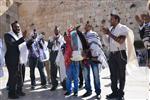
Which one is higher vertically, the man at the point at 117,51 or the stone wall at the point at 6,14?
the stone wall at the point at 6,14

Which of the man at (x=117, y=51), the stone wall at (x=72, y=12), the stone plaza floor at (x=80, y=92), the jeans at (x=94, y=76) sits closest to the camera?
the man at (x=117, y=51)

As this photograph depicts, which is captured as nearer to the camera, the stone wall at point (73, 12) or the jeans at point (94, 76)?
the jeans at point (94, 76)

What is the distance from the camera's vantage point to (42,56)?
30.7 ft

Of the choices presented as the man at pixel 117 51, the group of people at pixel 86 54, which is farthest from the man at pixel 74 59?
the man at pixel 117 51

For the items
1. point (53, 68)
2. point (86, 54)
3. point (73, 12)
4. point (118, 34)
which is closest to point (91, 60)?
point (86, 54)

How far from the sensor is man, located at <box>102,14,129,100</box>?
25.2 ft

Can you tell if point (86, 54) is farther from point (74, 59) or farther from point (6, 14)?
point (6, 14)

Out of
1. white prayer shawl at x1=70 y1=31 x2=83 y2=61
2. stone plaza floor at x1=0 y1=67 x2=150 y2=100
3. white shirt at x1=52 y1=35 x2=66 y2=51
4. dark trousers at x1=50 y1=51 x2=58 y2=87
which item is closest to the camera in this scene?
stone plaza floor at x1=0 y1=67 x2=150 y2=100

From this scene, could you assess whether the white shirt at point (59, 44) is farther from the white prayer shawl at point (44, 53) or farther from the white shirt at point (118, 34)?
the white shirt at point (118, 34)

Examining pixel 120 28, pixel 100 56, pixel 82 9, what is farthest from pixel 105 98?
pixel 82 9

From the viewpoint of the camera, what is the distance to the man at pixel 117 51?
25.2ft

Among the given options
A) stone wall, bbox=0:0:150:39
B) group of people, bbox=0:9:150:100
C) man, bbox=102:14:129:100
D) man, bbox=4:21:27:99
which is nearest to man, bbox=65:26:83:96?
group of people, bbox=0:9:150:100

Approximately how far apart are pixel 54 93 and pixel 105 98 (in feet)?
4.07

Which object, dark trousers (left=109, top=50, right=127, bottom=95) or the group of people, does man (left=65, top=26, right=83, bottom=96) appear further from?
dark trousers (left=109, top=50, right=127, bottom=95)
